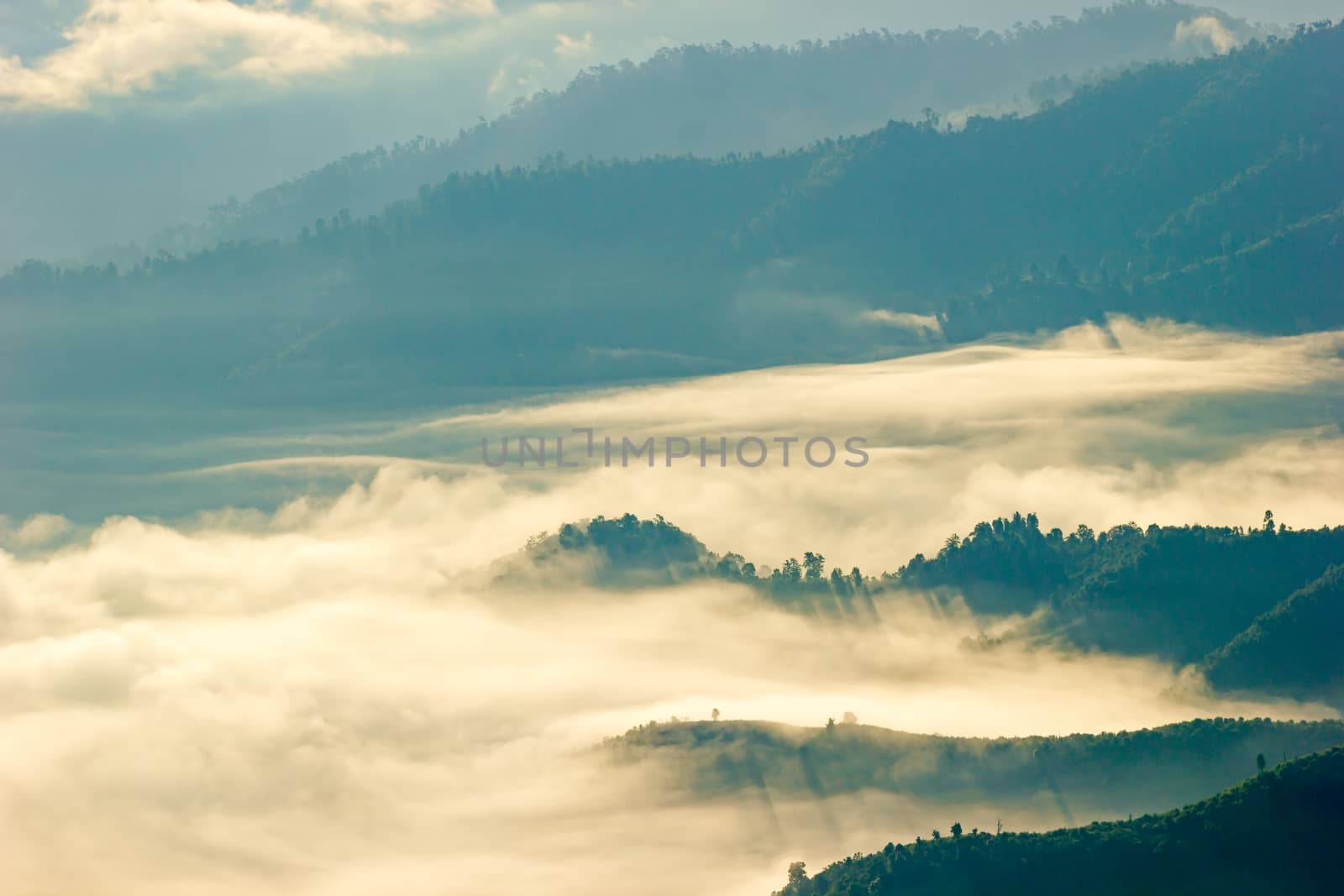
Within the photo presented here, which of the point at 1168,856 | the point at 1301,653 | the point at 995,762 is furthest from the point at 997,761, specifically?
the point at 1301,653

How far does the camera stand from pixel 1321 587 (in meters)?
199

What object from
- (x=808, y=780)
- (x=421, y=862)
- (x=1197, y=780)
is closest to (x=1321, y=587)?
(x=1197, y=780)

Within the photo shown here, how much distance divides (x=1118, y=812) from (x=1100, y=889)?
77.6 ft

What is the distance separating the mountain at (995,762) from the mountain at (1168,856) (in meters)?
19.1

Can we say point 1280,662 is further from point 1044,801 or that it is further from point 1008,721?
point 1044,801

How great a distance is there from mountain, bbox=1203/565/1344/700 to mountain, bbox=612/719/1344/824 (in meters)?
30.7

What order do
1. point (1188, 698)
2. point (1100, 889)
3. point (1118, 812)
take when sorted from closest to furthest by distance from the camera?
point (1100, 889) → point (1118, 812) → point (1188, 698)

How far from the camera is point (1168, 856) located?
135m

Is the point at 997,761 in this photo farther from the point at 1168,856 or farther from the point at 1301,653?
the point at 1301,653

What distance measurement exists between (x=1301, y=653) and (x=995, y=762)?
44551 millimetres

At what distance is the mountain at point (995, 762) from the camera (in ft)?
524

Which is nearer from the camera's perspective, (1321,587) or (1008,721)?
(1008,721)

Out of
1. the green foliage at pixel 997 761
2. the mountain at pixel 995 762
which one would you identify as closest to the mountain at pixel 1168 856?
A: the mountain at pixel 995 762

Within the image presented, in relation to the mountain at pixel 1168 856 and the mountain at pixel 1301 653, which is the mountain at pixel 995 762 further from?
the mountain at pixel 1301 653
